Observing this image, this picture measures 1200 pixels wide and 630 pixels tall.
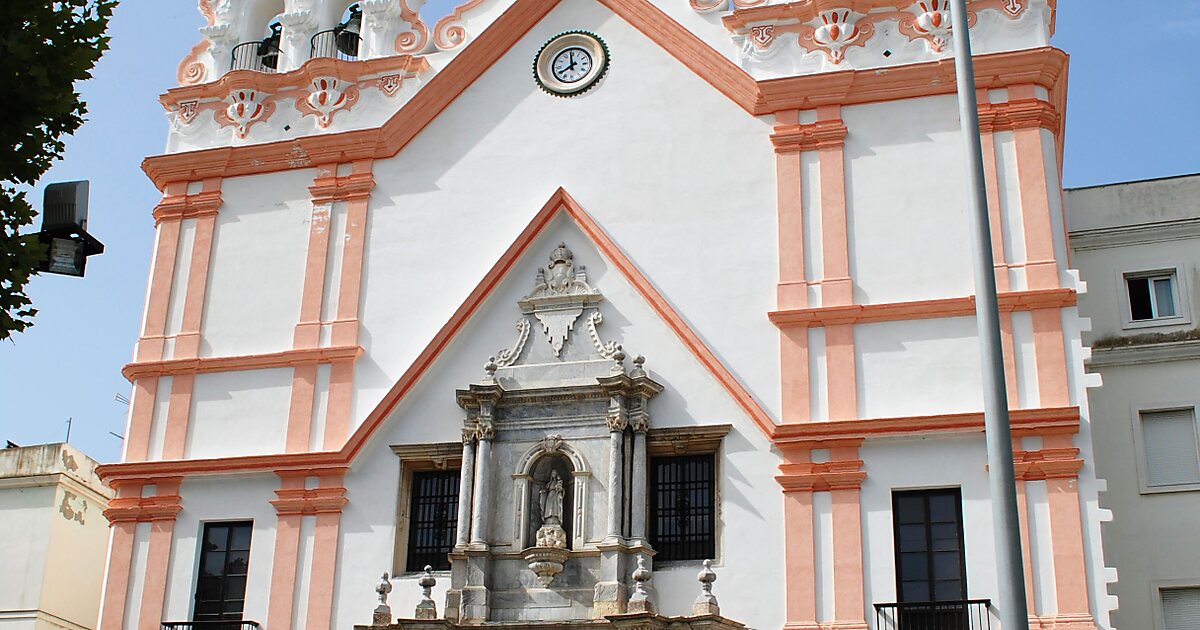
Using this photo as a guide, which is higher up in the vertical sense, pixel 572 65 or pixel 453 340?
pixel 572 65

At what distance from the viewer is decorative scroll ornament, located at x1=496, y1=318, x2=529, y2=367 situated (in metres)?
22.9

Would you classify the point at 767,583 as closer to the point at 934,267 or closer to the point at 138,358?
the point at 934,267

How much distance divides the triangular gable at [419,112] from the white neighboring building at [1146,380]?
798 centimetres

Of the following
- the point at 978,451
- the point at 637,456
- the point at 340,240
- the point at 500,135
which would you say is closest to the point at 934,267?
the point at 978,451

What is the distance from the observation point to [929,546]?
20219 mm

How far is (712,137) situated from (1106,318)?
285 inches

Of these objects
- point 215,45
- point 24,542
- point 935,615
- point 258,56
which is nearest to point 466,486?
point 935,615

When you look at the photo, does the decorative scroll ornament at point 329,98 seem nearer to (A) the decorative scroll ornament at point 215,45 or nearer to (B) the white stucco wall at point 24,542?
(A) the decorative scroll ornament at point 215,45

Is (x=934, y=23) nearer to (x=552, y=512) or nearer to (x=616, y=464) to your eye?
(x=616, y=464)

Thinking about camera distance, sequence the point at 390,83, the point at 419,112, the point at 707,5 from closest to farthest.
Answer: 1. the point at 707,5
2. the point at 419,112
3. the point at 390,83

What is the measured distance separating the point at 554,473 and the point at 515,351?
2.20 meters

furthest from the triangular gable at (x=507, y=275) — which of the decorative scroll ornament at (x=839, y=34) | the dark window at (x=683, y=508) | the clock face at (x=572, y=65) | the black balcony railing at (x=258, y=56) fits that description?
the black balcony railing at (x=258, y=56)

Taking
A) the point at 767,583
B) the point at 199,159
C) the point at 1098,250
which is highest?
the point at 199,159

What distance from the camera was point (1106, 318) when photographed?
78.3 feet
